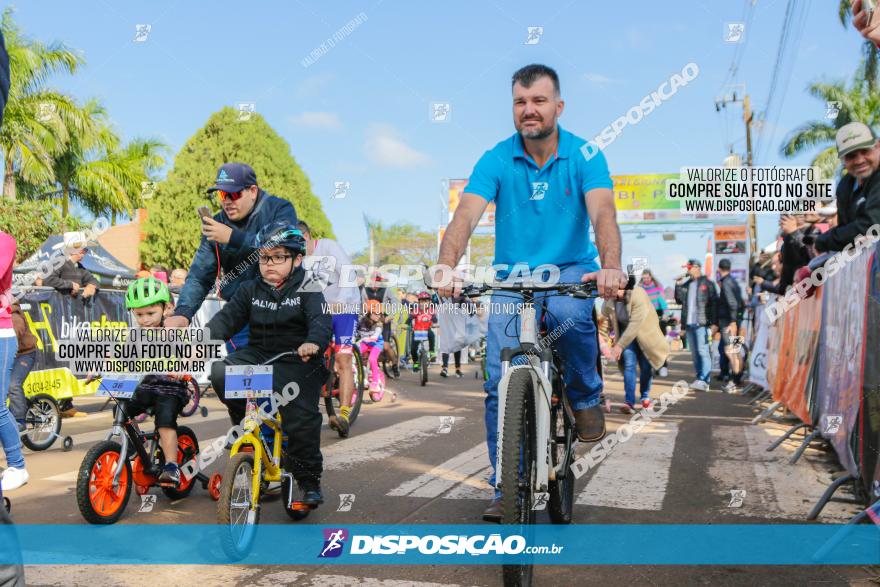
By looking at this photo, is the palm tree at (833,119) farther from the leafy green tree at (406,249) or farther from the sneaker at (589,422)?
the leafy green tree at (406,249)

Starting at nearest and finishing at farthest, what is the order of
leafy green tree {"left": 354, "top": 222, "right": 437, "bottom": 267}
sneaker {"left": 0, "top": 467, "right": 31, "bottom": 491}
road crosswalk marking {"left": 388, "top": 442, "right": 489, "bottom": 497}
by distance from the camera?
1. road crosswalk marking {"left": 388, "top": 442, "right": 489, "bottom": 497}
2. sneaker {"left": 0, "top": 467, "right": 31, "bottom": 491}
3. leafy green tree {"left": 354, "top": 222, "right": 437, "bottom": 267}

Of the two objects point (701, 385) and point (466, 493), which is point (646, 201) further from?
point (466, 493)

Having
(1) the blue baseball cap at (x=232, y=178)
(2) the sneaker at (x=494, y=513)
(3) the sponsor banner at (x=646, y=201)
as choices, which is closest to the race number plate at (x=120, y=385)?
(1) the blue baseball cap at (x=232, y=178)

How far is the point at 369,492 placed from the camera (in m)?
5.18

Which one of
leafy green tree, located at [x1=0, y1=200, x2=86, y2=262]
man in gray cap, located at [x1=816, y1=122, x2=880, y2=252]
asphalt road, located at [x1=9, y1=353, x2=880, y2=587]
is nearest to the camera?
asphalt road, located at [x1=9, y1=353, x2=880, y2=587]

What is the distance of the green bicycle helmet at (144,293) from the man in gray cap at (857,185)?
4.89m

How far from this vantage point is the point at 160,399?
4.83 m

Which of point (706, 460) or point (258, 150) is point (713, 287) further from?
point (258, 150)

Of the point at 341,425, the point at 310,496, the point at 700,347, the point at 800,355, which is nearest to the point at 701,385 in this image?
the point at 700,347

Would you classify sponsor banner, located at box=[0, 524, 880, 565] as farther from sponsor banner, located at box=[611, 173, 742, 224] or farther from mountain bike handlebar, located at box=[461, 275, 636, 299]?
sponsor banner, located at box=[611, 173, 742, 224]

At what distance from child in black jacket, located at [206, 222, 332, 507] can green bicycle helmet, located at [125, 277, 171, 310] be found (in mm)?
617

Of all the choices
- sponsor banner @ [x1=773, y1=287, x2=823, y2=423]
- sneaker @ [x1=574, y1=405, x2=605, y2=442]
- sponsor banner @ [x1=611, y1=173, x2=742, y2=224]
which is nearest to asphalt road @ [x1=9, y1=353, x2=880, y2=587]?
sponsor banner @ [x1=773, y1=287, x2=823, y2=423]

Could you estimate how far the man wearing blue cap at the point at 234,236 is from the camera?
16.5 feet

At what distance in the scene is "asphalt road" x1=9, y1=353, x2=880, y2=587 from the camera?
355cm
